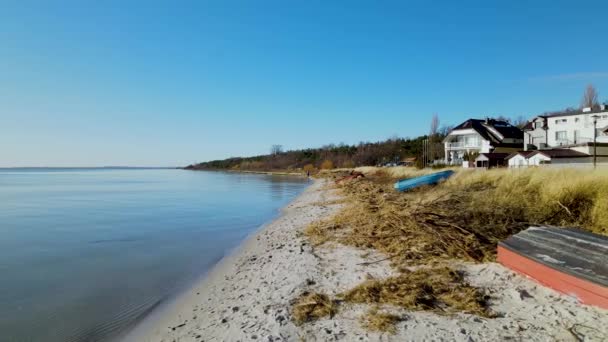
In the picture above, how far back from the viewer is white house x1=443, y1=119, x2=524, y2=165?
39312 mm

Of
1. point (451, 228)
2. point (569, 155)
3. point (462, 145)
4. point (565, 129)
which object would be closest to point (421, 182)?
point (451, 228)

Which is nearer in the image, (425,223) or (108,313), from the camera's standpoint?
(108,313)

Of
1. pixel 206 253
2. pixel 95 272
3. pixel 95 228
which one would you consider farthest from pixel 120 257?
pixel 95 228

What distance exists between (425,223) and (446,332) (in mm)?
3970

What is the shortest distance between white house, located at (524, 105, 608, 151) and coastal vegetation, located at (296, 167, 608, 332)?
3250cm

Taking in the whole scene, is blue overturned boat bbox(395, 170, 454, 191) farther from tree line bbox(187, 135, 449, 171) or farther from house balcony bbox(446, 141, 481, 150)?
tree line bbox(187, 135, 449, 171)

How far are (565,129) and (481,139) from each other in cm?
834

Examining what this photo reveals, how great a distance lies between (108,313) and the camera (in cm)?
485

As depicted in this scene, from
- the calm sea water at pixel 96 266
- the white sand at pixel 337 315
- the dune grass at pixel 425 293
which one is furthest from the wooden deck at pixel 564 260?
the calm sea water at pixel 96 266

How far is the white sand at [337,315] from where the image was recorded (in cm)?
319

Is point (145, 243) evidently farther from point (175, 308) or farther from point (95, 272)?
point (175, 308)

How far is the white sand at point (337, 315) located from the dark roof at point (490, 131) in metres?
40.8

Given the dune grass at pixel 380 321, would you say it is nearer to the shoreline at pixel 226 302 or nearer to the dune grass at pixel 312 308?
the dune grass at pixel 312 308

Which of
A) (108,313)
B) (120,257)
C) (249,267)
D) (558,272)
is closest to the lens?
(558,272)
